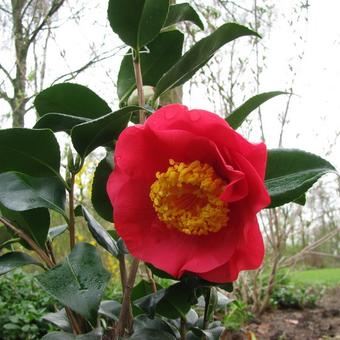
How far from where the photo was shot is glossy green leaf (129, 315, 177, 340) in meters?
0.66

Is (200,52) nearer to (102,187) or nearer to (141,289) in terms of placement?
(102,187)

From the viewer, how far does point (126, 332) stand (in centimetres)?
70

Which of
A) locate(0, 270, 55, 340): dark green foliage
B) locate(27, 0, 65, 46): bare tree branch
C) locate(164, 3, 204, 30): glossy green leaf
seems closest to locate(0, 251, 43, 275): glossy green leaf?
locate(164, 3, 204, 30): glossy green leaf

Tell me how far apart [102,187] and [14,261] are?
194mm

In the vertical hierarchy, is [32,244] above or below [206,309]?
above

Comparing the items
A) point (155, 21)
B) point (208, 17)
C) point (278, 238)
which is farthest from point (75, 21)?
point (155, 21)

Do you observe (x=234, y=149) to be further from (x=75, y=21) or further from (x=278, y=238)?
(x=75, y=21)

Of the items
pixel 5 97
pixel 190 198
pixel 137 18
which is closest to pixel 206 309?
pixel 190 198

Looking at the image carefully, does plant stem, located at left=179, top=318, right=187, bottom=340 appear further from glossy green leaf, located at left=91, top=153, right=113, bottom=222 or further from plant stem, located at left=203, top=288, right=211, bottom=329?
glossy green leaf, located at left=91, top=153, right=113, bottom=222

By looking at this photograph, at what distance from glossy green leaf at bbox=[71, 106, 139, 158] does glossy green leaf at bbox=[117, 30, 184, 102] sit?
150 mm

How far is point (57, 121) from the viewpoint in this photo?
65 centimetres

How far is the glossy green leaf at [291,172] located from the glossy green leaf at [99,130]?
20cm

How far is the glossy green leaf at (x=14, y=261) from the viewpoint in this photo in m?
0.72

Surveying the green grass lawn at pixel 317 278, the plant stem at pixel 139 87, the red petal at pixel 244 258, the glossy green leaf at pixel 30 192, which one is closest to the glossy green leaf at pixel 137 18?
the plant stem at pixel 139 87
